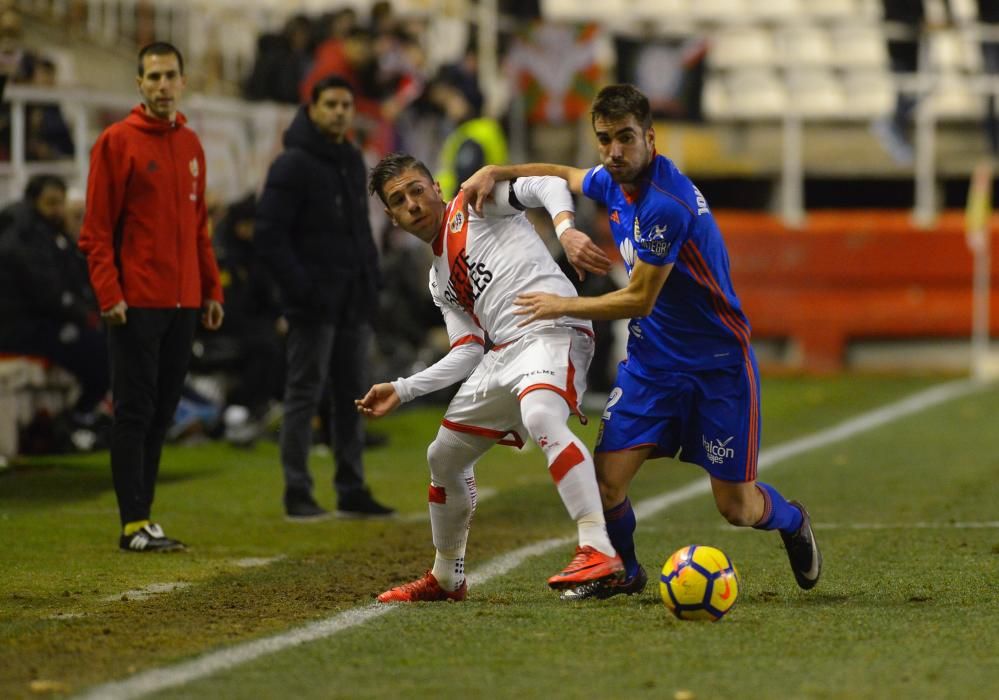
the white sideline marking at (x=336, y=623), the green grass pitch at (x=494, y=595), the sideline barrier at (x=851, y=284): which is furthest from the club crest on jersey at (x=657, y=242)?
the sideline barrier at (x=851, y=284)

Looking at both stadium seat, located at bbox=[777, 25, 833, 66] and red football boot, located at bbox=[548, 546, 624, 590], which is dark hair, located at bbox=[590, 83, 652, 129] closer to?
red football boot, located at bbox=[548, 546, 624, 590]

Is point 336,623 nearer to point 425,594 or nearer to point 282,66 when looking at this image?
point 425,594

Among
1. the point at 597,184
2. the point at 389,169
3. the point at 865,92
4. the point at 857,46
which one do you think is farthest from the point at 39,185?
the point at 857,46

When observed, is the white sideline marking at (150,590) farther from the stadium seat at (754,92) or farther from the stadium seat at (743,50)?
the stadium seat at (743,50)

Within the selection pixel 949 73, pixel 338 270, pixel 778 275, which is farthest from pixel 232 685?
pixel 949 73

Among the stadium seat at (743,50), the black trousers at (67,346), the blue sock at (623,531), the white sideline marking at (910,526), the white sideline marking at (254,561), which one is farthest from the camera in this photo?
the stadium seat at (743,50)

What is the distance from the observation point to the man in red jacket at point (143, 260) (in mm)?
8148

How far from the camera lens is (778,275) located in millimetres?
19844

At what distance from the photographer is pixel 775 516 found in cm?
686

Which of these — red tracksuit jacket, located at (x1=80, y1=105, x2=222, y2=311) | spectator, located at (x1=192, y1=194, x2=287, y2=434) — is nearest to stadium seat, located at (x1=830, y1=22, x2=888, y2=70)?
spectator, located at (x1=192, y1=194, x2=287, y2=434)

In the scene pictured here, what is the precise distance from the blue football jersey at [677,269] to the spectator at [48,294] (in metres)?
6.10

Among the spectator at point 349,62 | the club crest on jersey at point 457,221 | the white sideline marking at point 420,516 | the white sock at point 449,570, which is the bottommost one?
the white sideline marking at point 420,516

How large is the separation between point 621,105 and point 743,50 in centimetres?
2188

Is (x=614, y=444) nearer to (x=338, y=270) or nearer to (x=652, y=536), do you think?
(x=652, y=536)
